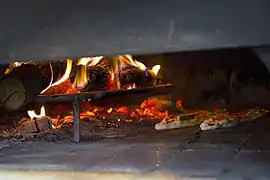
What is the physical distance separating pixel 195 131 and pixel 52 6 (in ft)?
2.69

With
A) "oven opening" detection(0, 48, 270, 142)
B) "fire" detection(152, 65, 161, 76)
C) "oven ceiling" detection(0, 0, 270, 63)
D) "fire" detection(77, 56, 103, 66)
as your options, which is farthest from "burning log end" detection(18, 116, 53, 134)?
"oven ceiling" detection(0, 0, 270, 63)

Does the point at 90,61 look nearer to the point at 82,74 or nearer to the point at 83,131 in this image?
the point at 82,74

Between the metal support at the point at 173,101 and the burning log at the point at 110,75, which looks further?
the metal support at the point at 173,101

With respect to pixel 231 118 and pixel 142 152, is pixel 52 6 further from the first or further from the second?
pixel 231 118

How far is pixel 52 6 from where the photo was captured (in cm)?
127

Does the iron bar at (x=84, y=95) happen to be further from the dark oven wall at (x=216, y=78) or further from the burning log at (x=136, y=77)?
the dark oven wall at (x=216, y=78)

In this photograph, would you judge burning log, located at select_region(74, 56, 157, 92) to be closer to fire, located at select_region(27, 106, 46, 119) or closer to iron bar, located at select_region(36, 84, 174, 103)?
iron bar, located at select_region(36, 84, 174, 103)

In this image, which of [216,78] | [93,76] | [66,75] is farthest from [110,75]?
[216,78]

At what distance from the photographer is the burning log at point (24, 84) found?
2168 millimetres

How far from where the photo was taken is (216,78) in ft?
7.59

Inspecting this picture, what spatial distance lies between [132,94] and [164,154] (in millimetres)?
653

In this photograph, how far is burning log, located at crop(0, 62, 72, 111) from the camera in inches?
85.4

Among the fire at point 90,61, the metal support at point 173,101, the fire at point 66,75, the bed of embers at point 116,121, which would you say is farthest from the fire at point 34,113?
the metal support at point 173,101

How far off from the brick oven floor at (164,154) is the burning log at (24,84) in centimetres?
44
